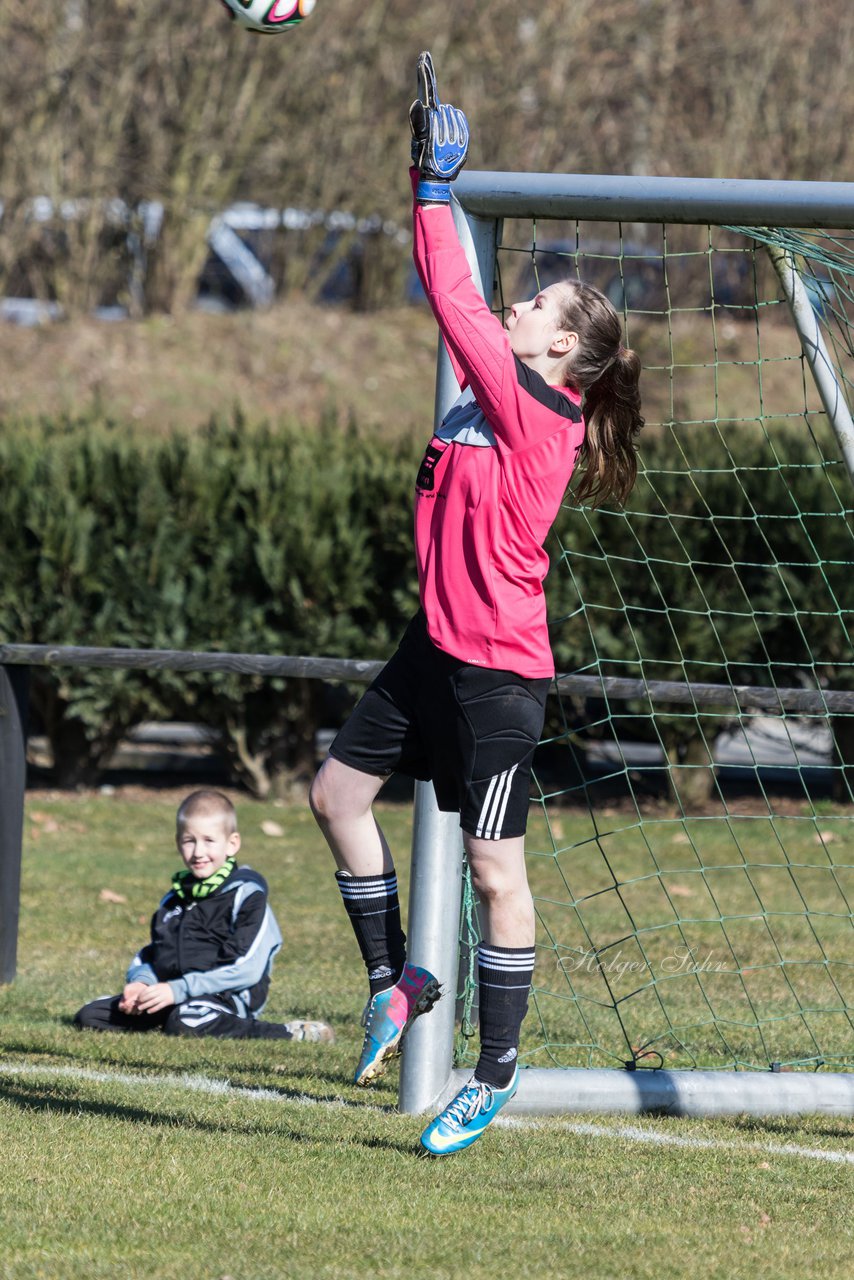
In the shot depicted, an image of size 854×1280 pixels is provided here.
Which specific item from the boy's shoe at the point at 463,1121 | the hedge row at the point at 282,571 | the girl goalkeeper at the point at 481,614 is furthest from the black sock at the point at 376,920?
the hedge row at the point at 282,571

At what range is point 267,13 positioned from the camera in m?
5.54

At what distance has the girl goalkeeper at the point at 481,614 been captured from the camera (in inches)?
156

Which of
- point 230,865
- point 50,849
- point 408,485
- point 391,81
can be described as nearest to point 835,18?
point 391,81

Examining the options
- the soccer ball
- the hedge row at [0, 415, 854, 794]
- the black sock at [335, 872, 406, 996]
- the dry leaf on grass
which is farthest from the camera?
the hedge row at [0, 415, 854, 794]

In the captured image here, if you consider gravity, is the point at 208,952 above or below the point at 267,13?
below

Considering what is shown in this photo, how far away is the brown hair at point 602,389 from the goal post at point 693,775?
20.3 inches

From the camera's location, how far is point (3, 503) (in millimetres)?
11078

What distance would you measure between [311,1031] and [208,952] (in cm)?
49

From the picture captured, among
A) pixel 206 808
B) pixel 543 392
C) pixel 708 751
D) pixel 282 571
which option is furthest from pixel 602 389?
pixel 282 571

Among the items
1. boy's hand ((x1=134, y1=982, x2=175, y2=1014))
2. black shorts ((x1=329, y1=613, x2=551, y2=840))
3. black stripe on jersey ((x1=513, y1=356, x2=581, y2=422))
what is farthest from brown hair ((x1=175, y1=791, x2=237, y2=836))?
black stripe on jersey ((x1=513, y1=356, x2=581, y2=422))

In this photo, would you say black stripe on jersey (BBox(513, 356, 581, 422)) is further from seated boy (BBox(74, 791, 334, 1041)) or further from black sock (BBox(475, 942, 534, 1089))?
seated boy (BBox(74, 791, 334, 1041))

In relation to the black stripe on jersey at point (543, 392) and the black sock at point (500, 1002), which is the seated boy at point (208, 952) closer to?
the black sock at point (500, 1002)

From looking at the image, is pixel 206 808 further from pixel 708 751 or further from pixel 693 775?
pixel 693 775

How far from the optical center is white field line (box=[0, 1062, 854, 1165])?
178 inches
